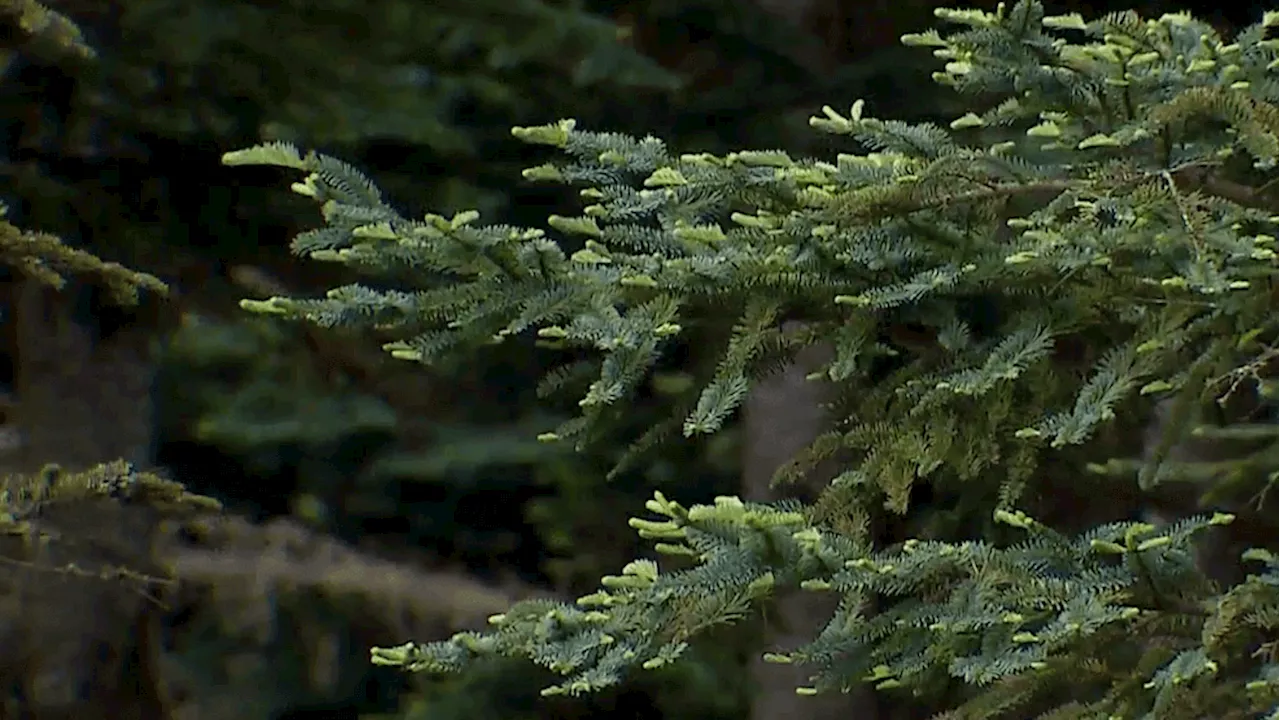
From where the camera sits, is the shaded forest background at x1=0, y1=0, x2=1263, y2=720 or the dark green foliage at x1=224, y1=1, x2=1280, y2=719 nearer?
the dark green foliage at x1=224, y1=1, x2=1280, y2=719

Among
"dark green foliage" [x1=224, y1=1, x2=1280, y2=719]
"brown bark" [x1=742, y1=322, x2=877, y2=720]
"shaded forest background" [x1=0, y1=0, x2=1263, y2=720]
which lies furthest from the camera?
"shaded forest background" [x1=0, y1=0, x2=1263, y2=720]

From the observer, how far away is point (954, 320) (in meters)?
2.35

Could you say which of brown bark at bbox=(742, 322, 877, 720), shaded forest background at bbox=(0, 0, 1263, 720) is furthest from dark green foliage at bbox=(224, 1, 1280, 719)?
shaded forest background at bbox=(0, 0, 1263, 720)

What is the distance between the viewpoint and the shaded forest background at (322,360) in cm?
432

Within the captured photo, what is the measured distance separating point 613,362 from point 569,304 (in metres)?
0.13

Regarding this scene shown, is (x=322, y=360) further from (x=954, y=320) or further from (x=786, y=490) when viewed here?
(x=954, y=320)

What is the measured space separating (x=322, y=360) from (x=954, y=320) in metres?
3.66

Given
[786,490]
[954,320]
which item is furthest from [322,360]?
[954,320]

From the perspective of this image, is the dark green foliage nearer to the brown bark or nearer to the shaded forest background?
the brown bark

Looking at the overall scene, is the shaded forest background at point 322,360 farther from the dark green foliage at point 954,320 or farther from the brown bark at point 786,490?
the dark green foliage at point 954,320

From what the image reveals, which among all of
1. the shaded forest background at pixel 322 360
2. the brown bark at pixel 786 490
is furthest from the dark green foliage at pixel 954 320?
the shaded forest background at pixel 322 360

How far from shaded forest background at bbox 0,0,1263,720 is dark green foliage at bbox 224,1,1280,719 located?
1.59 m

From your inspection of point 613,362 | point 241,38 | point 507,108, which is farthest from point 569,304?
point 507,108

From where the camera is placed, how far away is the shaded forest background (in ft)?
14.2
